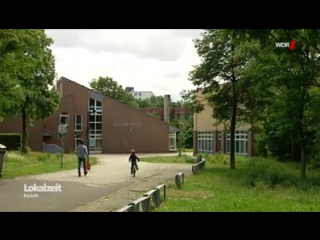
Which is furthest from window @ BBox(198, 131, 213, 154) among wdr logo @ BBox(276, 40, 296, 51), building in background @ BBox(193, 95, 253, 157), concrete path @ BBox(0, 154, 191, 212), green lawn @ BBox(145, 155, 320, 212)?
wdr logo @ BBox(276, 40, 296, 51)

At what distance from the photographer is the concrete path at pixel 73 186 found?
4.48 meters

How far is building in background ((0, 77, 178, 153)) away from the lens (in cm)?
598

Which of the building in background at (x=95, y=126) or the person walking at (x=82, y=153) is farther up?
the building in background at (x=95, y=126)

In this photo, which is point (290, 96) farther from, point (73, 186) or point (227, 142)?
point (227, 142)

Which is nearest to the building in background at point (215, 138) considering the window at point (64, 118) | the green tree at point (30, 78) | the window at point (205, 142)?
the window at point (205, 142)

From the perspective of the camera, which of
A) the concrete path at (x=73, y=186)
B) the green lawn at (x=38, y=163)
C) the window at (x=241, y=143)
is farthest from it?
the window at (x=241, y=143)

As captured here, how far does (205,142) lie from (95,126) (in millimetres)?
14419

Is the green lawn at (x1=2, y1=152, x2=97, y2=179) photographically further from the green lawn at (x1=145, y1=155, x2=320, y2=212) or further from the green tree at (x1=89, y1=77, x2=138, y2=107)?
the green lawn at (x1=145, y1=155, x2=320, y2=212)

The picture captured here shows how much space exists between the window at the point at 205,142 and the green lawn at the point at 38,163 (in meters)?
9.39

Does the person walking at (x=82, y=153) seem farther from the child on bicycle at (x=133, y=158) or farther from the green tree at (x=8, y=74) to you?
the green tree at (x=8, y=74)

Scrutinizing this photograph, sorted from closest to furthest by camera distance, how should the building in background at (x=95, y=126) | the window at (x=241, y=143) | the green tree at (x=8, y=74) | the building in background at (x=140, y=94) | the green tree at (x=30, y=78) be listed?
1. the building in background at (x=140, y=94)
2. the building in background at (x=95, y=126)
3. the green tree at (x=30, y=78)
4. the green tree at (x=8, y=74)
5. the window at (x=241, y=143)

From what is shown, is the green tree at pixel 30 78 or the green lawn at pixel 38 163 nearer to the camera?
the green lawn at pixel 38 163
